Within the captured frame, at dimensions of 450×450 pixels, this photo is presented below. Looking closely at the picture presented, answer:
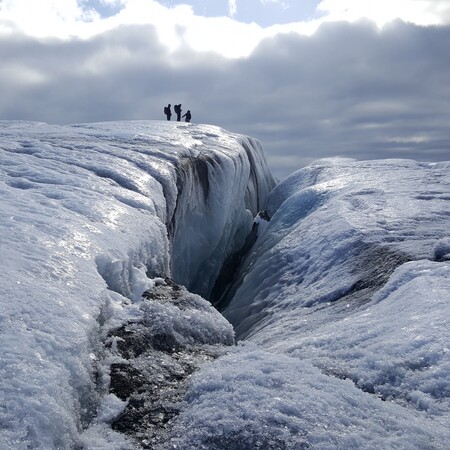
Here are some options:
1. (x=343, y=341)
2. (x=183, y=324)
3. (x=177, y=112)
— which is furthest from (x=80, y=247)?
(x=177, y=112)

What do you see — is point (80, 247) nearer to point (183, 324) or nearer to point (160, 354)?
point (183, 324)

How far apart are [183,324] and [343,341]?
1669 mm

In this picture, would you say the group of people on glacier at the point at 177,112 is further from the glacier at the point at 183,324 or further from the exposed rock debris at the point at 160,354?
the exposed rock debris at the point at 160,354

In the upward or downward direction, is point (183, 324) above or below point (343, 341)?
above

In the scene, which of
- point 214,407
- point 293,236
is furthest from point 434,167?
point 214,407

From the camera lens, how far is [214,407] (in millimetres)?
3836

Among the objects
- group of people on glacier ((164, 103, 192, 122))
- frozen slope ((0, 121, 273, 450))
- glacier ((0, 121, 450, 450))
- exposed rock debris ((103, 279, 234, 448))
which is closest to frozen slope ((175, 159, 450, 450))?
glacier ((0, 121, 450, 450))

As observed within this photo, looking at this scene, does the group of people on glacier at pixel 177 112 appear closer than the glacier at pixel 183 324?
No

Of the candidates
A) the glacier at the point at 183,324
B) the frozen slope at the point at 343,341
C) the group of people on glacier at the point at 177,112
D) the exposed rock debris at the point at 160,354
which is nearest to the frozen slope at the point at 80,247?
the glacier at the point at 183,324

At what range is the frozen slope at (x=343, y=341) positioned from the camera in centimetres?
365

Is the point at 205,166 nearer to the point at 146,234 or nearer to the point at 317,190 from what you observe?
the point at 317,190

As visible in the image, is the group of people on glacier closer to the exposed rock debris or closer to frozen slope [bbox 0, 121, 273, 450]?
frozen slope [bbox 0, 121, 273, 450]

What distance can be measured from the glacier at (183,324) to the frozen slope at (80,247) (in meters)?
0.02

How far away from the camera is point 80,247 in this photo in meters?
5.67
